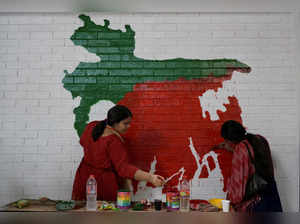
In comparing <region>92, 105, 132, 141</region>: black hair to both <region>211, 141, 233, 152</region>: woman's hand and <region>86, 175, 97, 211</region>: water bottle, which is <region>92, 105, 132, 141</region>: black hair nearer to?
<region>86, 175, 97, 211</region>: water bottle

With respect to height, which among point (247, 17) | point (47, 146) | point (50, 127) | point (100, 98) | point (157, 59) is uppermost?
point (247, 17)

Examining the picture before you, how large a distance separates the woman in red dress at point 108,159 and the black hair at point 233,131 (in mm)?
825

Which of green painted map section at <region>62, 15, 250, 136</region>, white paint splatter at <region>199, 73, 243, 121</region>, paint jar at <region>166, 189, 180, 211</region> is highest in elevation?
green painted map section at <region>62, 15, 250, 136</region>

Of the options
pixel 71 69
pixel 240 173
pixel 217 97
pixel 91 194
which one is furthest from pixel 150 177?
pixel 71 69

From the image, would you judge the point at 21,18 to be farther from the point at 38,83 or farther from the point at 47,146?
the point at 47,146

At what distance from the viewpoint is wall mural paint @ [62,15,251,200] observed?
325 cm

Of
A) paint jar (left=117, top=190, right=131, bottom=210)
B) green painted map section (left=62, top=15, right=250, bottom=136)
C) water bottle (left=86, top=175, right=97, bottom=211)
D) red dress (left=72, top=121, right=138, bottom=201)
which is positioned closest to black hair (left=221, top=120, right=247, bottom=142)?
green painted map section (left=62, top=15, right=250, bottom=136)

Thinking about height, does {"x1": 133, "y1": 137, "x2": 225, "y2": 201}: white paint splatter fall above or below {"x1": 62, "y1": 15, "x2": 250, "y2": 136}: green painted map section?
below

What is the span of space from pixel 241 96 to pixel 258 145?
0.67 meters

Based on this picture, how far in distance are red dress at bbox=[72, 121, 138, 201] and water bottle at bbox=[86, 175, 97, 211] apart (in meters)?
0.18

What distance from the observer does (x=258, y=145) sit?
2832mm

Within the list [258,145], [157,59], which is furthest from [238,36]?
[258,145]

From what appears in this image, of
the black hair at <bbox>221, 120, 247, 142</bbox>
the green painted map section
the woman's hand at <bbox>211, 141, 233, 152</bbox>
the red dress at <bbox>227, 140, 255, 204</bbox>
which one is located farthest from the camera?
the green painted map section

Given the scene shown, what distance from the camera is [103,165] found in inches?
117
